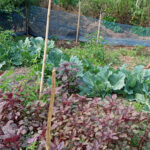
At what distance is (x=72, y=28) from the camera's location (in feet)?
25.8

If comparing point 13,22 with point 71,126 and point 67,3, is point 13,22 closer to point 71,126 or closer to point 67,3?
point 67,3

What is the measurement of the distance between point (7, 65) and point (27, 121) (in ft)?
8.99

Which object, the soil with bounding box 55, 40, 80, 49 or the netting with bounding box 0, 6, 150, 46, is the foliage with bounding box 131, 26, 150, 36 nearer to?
the netting with bounding box 0, 6, 150, 46

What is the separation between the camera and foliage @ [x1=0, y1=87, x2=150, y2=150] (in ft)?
5.15

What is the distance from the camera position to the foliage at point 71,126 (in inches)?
61.8

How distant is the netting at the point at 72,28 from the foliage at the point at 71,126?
5.97 m

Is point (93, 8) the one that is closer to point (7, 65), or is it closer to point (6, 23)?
point (6, 23)

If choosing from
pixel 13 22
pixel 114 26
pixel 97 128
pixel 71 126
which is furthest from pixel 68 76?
pixel 114 26

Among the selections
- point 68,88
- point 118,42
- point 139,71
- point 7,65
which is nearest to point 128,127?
point 68,88

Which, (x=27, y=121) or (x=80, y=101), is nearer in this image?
(x=27, y=121)

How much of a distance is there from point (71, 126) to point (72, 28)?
21.4ft

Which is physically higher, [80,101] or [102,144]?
[80,101]

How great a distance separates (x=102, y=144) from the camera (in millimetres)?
1623

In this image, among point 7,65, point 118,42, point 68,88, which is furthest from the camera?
point 118,42
